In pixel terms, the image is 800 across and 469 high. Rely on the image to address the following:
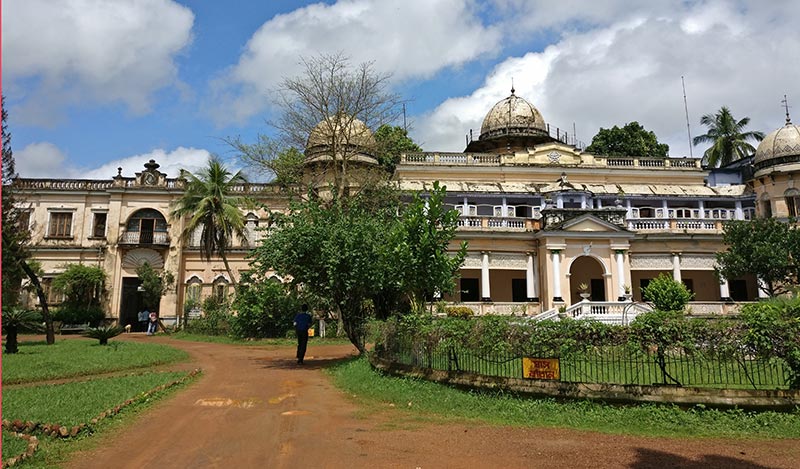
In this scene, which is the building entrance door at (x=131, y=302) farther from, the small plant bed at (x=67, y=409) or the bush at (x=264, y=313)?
the small plant bed at (x=67, y=409)

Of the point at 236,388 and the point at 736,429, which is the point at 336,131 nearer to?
the point at 236,388

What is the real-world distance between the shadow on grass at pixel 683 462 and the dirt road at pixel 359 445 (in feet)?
0.04

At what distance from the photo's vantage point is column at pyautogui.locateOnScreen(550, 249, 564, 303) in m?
24.4

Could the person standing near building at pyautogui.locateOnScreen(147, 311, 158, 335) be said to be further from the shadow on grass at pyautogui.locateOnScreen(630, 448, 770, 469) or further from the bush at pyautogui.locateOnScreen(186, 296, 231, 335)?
the shadow on grass at pyautogui.locateOnScreen(630, 448, 770, 469)

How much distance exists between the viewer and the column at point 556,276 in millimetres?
24391

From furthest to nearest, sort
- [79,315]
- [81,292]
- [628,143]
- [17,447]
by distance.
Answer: [628,143] → [81,292] → [79,315] → [17,447]

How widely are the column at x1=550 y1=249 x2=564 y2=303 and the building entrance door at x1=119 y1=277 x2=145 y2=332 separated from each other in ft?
79.9

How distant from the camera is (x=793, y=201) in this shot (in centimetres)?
2872

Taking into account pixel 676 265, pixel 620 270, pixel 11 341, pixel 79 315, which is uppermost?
pixel 676 265

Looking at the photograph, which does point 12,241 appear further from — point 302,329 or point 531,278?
point 531,278

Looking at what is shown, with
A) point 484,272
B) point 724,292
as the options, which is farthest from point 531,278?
point 724,292

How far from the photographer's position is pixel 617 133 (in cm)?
4369

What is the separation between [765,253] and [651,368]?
16.1 metres

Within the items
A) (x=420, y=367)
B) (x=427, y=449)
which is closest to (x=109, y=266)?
(x=420, y=367)
